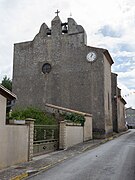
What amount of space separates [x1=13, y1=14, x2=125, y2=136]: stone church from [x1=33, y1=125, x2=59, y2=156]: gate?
11245mm

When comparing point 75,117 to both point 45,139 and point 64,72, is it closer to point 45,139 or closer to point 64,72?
point 64,72

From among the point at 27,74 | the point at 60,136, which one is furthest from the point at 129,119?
the point at 60,136

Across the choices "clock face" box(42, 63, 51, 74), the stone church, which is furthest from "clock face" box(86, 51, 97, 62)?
"clock face" box(42, 63, 51, 74)

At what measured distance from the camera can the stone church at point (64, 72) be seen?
29.4m

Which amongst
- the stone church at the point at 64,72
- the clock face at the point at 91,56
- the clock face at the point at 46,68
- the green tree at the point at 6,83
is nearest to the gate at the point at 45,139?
the stone church at the point at 64,72

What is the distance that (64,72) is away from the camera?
31516 millimetres

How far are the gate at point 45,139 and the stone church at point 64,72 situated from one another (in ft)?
36.9

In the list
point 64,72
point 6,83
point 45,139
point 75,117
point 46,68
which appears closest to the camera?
point 45,139

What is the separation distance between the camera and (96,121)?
2889 cm

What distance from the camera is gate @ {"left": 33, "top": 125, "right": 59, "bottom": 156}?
1510 cm

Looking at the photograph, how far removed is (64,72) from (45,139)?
15892 millimetres

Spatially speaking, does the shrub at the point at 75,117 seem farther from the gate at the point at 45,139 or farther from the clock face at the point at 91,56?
the clock face at the point at 91,56

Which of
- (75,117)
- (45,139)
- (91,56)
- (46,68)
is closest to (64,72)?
(46,68)

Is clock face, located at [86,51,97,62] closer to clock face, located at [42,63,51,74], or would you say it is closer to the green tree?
clock face, located at [42,63,51,74]
